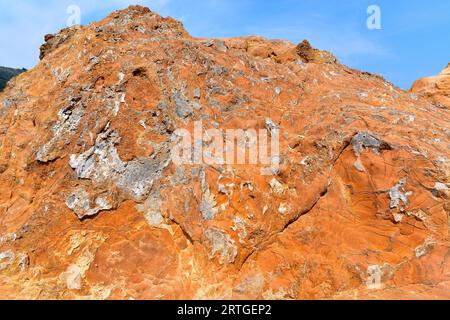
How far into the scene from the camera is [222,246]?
9.20 metres

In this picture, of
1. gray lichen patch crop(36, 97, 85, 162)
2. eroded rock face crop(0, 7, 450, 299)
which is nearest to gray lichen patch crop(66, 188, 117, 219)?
eroded rock face crop(0, 7, 450, 299)

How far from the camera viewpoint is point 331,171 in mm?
11141

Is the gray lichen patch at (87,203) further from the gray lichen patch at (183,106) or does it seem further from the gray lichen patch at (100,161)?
the gray lichen patch at (183,106)

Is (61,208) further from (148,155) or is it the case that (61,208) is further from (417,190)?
(417,190)

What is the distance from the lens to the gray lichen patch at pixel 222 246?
904 cm

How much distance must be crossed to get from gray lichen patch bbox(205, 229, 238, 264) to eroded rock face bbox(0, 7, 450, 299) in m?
0.04

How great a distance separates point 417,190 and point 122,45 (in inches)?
496

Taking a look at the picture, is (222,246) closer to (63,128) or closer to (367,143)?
(367,143)

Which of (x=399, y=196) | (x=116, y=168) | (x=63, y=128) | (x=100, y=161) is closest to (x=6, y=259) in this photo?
(x=100, y=161)

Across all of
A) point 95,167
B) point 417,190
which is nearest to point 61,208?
point 95,167

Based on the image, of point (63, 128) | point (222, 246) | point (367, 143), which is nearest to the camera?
point (222, 246)

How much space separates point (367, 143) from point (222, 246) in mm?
6170

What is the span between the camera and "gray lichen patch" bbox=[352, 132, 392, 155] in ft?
36.1

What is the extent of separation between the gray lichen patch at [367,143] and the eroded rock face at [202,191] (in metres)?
0.05
